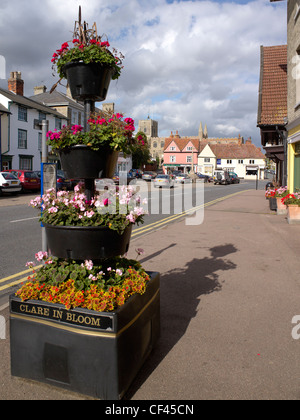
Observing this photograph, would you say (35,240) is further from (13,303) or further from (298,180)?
(298,180)

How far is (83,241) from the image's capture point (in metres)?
3.18

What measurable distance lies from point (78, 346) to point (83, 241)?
2.95 feet

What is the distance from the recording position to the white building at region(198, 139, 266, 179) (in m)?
82.9

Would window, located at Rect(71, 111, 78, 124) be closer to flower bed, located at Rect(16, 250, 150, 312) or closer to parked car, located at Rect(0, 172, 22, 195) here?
parked car, located at Rect(0, 172, 22, 195)

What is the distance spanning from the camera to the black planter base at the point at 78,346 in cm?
286

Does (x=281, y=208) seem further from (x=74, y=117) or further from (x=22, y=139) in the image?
(x=74, y=117)

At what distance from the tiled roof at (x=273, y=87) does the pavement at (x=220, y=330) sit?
11.5 m

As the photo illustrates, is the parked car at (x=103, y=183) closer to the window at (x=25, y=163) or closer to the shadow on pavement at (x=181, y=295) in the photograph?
the shadow on pavement at (x=181, y=295)

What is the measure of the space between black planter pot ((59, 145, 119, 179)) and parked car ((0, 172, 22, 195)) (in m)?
20.8

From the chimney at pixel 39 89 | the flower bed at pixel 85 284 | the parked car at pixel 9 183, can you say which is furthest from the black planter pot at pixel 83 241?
the chimney at pixel 39 89

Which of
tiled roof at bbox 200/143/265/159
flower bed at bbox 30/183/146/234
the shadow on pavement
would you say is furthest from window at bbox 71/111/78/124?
flower bed at bbox 30/183/146/234

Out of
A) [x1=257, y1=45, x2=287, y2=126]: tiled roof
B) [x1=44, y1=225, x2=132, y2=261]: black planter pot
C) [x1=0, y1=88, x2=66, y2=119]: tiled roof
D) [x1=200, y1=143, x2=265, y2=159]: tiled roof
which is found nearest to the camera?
[x1=44, y1=225, x2=132, y2=261]: black planter pot
